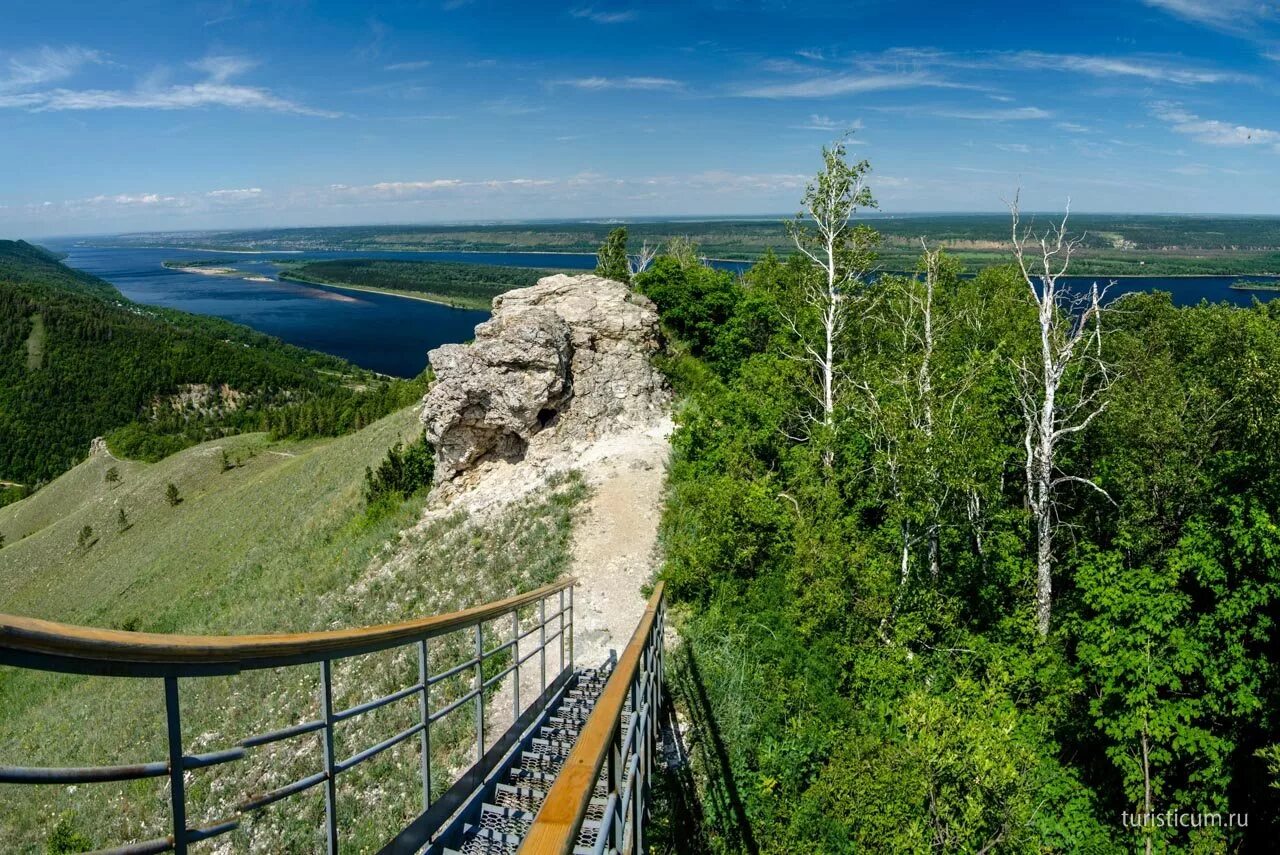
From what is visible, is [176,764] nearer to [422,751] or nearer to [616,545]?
[422,751]

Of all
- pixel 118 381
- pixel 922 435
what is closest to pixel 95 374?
pixel 118 381

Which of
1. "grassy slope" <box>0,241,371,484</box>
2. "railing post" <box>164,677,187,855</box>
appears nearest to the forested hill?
"grassy slope" <box>0,241,371,484</box>

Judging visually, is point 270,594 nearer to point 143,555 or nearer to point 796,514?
point 796,514

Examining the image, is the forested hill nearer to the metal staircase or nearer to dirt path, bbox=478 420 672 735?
dirt path, bbox=478 420 672 735

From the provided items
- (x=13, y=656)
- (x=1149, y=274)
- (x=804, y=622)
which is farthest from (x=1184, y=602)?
(x=1149, y=274)

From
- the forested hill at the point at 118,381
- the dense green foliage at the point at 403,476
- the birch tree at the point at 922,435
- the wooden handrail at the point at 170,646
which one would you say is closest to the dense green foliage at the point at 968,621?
the birch tree at the point at 922,435

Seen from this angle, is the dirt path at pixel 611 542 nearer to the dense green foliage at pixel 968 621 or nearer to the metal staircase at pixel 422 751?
the dense green foliage at pixel 968 621
